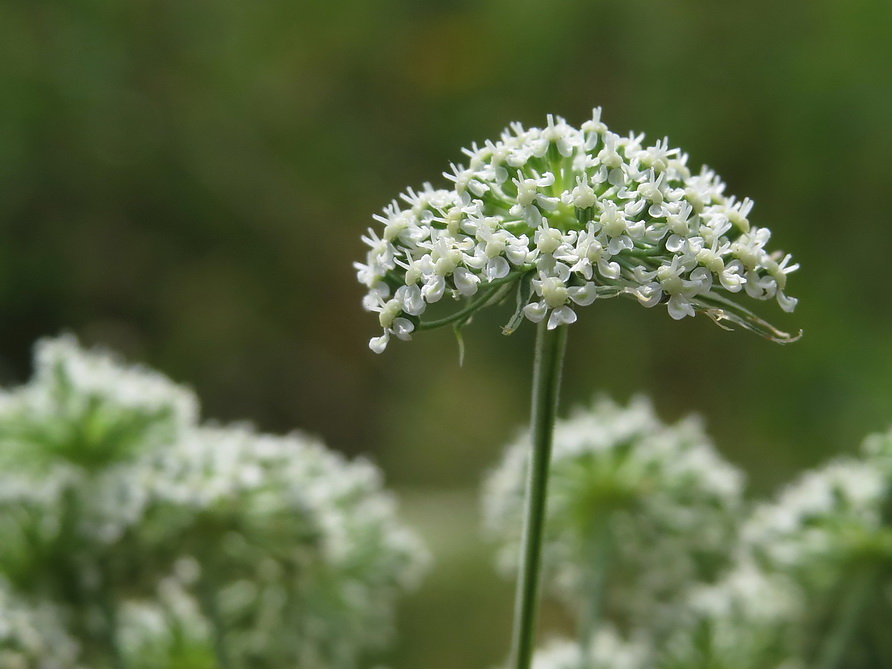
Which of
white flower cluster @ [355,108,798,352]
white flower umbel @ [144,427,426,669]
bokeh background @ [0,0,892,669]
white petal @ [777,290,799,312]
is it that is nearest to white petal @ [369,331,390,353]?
white flower cluster @ [355,108,798,352]

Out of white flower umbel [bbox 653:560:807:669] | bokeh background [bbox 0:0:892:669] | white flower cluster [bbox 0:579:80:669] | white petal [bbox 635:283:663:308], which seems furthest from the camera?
bokeh background [bbox 0:0:892:669]

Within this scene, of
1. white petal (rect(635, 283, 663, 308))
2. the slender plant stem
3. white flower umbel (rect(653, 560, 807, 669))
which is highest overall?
white flower umbel (rect(653, 560, 807, 669))

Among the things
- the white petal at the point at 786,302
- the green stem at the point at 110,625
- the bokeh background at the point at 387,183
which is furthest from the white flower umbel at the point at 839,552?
the bokeh background at the point at 387,183

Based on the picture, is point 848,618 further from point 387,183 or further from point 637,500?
point 387,183

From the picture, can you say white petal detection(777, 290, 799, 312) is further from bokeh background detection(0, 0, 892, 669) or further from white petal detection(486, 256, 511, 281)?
bokeh background detection(0, 0, 892, 669)

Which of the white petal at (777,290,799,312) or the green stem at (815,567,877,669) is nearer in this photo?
the white petal at (777,290,799,312)

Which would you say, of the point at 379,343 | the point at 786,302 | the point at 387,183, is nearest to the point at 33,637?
the point at 379,343

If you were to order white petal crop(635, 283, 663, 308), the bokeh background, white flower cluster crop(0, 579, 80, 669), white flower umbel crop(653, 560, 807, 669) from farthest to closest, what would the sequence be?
the bokeh background < white flower umbel crop(653, 560, 807, 669) < white flower cluster crop(0, 579, 80, 669) < white petal crop(635, 283, 663, 308)

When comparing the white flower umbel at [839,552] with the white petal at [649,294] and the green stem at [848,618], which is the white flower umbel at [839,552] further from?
the white petal at [649,294]

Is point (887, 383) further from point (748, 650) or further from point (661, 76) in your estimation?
point (748, 650)

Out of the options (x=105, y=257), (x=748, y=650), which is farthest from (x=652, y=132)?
(x=748, y=650)
